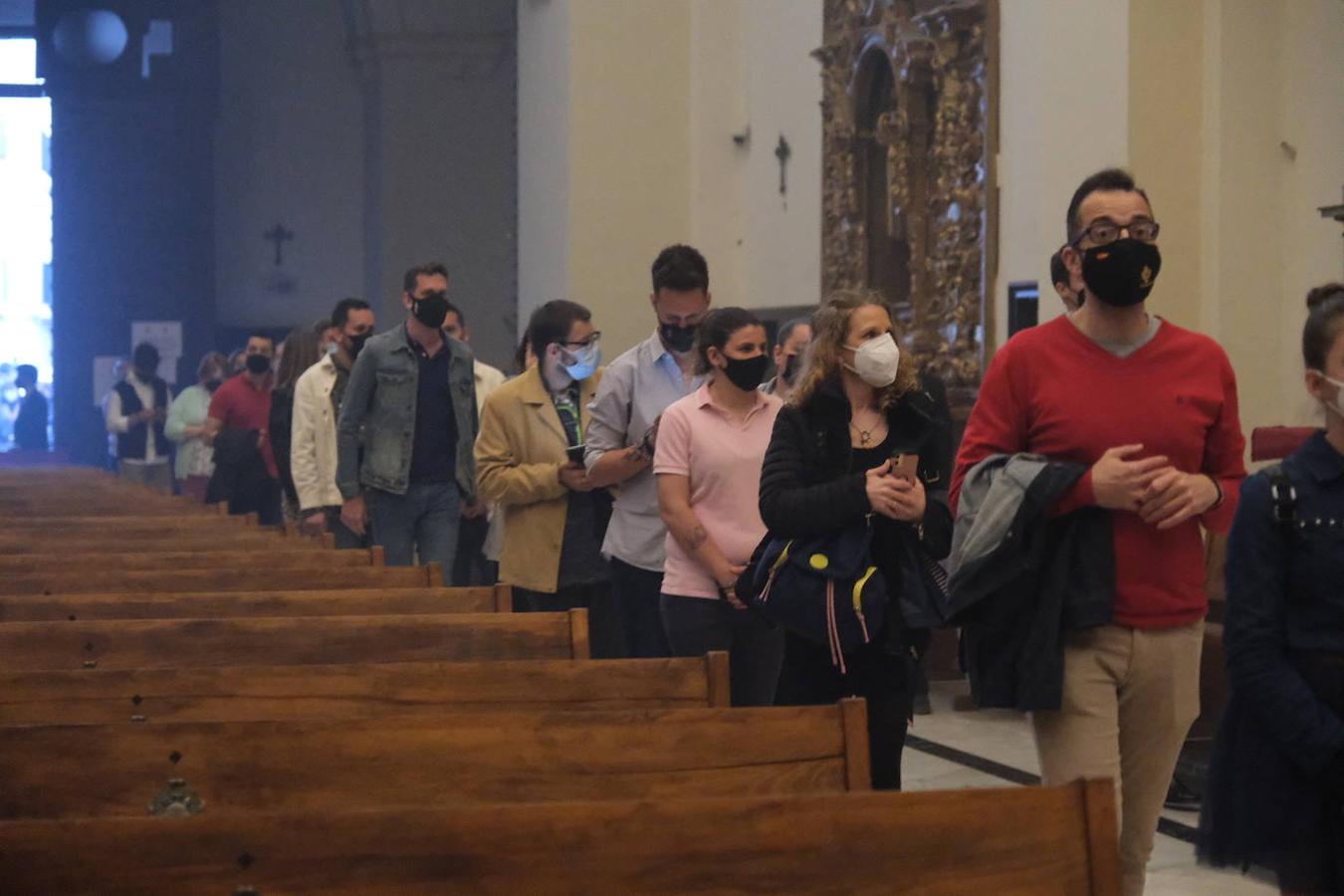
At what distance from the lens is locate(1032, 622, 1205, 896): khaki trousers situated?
388 centimetres

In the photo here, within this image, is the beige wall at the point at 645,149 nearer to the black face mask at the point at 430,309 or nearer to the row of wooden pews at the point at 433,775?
the black face mask at the point at 430,309

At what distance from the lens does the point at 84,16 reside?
89.1ft

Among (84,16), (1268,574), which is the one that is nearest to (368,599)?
(1268,574)

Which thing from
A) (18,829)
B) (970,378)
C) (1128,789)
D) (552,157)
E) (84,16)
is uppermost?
(84,16)

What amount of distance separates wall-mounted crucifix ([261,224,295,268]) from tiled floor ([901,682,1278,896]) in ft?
59.5

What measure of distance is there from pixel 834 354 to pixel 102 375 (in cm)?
2299

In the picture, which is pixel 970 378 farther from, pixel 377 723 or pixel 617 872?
pixel 617 872

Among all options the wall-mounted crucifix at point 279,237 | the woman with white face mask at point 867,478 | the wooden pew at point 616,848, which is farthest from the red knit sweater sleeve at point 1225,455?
the wall-mounted crucifix at point 279,237

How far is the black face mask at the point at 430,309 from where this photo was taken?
812 cm

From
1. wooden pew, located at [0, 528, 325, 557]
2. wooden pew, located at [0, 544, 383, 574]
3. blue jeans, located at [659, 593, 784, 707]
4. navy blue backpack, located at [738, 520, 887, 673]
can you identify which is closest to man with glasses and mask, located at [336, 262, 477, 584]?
wooden pew, located at [0, 528, 325, 557]

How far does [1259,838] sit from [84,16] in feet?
85.4

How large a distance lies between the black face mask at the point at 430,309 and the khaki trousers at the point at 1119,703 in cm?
457

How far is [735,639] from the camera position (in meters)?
5.76

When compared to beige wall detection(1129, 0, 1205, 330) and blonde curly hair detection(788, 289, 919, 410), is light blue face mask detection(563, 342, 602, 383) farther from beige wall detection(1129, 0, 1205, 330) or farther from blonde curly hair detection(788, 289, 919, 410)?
beige wall detection(1129, 0, 1205, 330)
